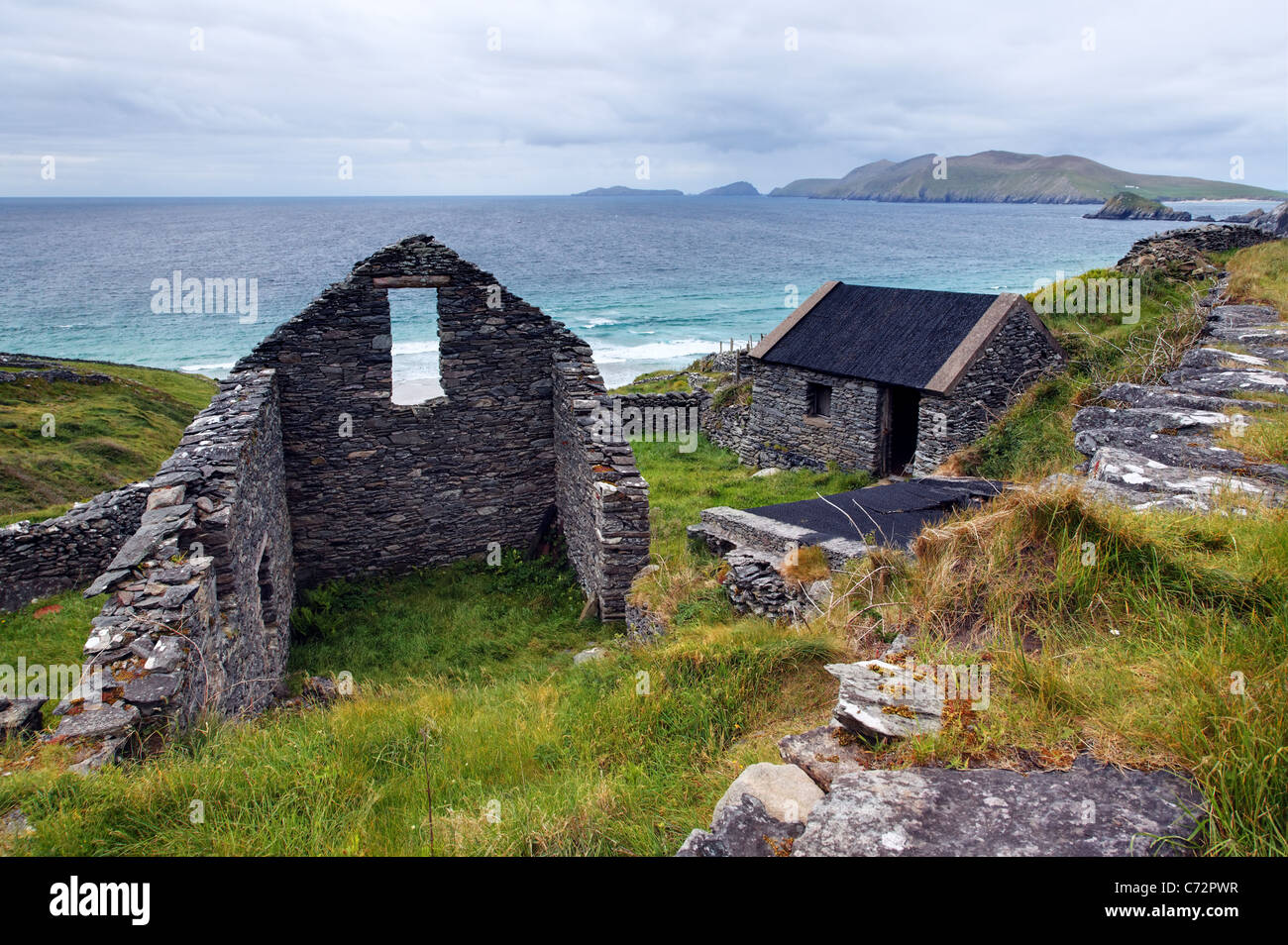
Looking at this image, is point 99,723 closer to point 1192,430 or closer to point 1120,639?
point 1120,639

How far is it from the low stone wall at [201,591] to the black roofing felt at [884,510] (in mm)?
6002

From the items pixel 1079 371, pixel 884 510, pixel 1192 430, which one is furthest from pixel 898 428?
pixel 1192 430

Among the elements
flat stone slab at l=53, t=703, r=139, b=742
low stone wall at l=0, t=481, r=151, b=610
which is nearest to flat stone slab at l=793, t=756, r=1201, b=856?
flat stone slab at l=53, t=703, r=139, b=742

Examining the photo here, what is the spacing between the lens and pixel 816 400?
19422 mm

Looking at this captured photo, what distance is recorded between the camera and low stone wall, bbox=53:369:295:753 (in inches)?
217

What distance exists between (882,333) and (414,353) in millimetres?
39705

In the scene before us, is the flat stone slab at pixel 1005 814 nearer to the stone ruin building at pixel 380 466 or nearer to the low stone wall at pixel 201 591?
the low stone wall at pixel 201 591

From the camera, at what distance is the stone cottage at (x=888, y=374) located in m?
16.3

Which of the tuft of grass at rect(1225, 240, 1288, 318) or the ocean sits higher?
the ocean

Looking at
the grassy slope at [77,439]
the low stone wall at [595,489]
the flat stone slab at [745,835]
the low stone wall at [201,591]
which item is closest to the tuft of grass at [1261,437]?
the flat stone slab at [745,835]

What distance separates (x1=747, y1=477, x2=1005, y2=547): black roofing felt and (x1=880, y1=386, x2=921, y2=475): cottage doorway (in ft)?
20.9

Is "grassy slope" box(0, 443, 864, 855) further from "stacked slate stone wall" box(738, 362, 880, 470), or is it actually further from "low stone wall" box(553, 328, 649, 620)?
"stacked slate stone wall" box(738, 362, 880, 470)

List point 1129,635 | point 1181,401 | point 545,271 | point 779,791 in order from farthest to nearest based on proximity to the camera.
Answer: point 545,271 < point 1181,401 < point 1129,635 < point 779,791

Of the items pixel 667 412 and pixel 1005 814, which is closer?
pixel 1005 814
